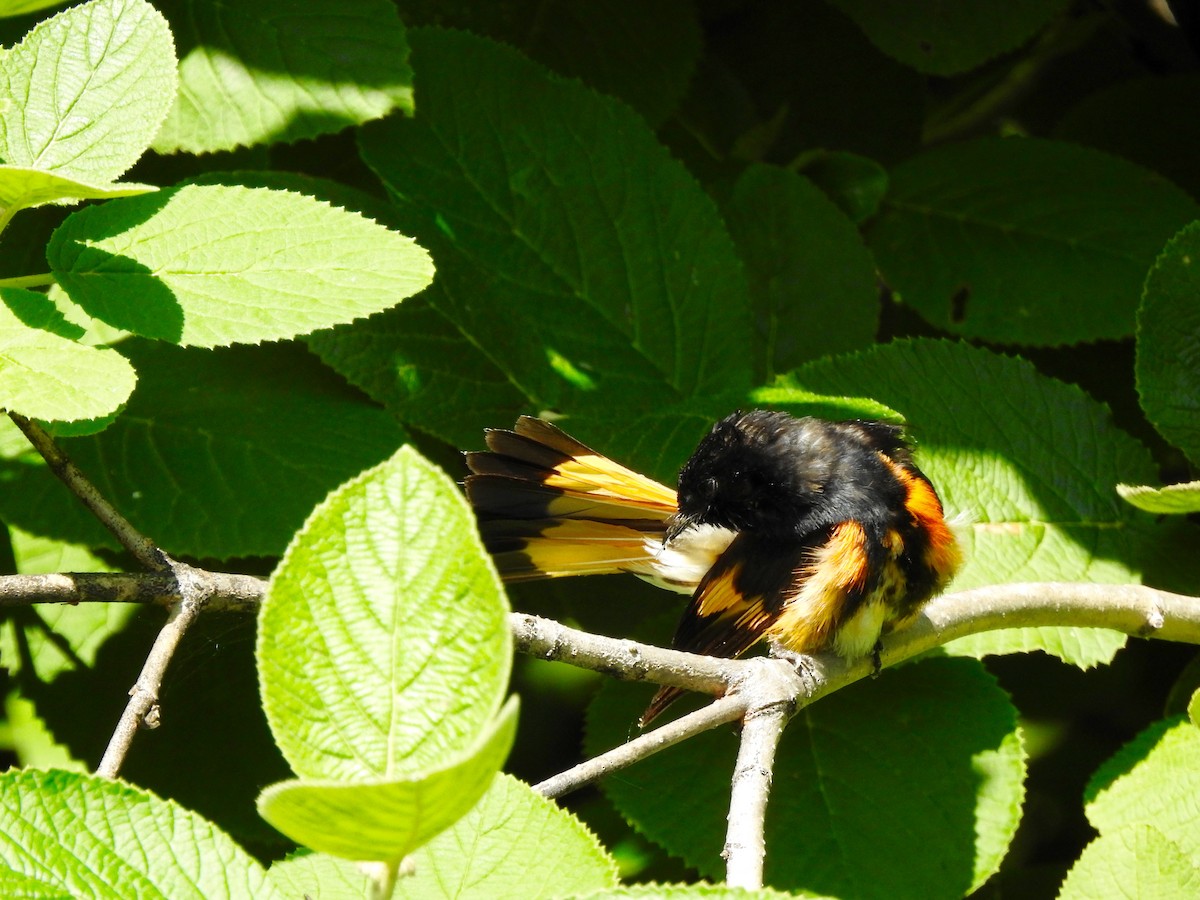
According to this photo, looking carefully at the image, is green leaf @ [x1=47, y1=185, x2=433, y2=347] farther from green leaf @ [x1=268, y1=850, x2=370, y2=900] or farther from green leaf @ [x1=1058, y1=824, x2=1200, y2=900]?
green leaf @ [x1=1058, y1=824, x2=1200, y2=900]

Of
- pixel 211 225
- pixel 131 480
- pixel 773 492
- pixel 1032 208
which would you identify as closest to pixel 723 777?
pixel 773 492

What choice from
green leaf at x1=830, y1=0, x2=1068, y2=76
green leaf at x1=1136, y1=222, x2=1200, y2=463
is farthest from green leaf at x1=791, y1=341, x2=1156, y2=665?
green leaf at x1=830, y1=0, x2=1068, y2=76

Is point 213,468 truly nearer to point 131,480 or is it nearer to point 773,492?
point 131,480

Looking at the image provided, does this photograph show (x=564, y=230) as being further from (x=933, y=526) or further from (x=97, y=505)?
(x=97, y=505)

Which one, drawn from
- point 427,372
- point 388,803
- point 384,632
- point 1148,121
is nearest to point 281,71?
point 427,372

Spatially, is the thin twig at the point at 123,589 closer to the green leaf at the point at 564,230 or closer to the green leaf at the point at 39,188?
the green leaf at the point at 39,188

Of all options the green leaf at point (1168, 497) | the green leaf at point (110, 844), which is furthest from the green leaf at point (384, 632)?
the green leaf at point (1168, 497)
